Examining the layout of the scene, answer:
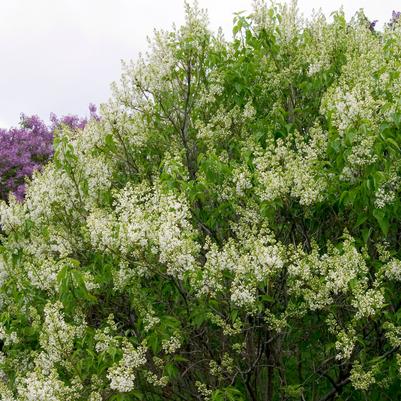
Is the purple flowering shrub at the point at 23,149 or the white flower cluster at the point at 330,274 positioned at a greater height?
the purple flowering shrub at the point at 23,149

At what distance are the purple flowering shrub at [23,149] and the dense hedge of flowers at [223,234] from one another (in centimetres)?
965

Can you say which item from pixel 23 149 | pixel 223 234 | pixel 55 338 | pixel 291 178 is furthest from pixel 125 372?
pixel 23 149

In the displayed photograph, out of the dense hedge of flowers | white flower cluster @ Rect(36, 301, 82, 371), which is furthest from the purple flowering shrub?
white flower cluster @ Rect(36, 301, 82, 371)

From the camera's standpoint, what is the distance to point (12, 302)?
21.0ft

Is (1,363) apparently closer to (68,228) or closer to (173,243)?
(68,228)

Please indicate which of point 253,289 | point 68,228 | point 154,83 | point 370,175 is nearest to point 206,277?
point 253,289

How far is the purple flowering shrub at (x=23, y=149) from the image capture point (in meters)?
16.9

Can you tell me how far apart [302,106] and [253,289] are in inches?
141

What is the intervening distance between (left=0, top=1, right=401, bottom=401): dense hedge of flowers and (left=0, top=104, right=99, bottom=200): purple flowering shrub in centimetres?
965

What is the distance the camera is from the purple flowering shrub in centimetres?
1692

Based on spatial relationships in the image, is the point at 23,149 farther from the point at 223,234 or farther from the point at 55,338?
the point at 55,338

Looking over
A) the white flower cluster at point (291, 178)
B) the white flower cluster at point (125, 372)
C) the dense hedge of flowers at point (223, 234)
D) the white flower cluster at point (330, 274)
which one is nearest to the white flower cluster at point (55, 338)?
the dense hedge of flowers at point (223, 234)

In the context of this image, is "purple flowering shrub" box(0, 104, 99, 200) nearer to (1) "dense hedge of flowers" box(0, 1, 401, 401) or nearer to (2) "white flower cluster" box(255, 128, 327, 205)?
(1) "dense hedge of flowers" box(0, 1, 401, 401)

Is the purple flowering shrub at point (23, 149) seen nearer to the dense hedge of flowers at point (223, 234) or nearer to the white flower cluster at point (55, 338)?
the dense hedge of flowers at point (223, 234)
